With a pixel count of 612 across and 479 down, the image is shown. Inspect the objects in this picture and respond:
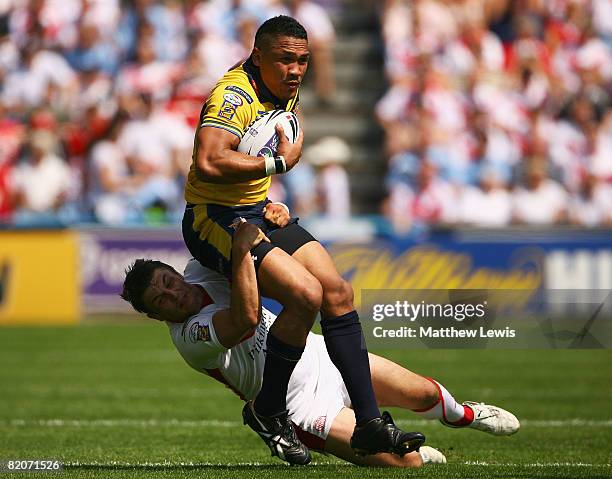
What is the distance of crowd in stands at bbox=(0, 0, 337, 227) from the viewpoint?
17.6 metres

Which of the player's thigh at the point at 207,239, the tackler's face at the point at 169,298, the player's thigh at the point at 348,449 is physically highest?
the player's thigh at the point at 207,239

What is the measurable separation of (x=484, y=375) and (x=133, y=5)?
10112 mm

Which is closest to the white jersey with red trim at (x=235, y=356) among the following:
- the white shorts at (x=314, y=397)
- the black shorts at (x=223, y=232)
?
the white shorts at (x=314, y=397)

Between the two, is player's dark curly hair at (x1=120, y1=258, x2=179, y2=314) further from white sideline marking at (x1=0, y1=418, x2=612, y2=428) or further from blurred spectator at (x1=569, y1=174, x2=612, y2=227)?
blurred spectator at (x1=569, y1=174, x2=612, y2=227)

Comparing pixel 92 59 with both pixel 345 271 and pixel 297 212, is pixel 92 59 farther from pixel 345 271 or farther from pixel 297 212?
pixel 345 271

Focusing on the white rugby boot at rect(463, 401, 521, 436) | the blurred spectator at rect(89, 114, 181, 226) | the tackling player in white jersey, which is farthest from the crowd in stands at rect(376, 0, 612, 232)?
the tackling player in white jersey

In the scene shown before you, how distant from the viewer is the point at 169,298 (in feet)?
23.3

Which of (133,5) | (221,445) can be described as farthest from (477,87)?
(221,445)

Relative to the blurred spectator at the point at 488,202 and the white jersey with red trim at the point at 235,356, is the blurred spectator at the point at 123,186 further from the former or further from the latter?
the white jersey with red trim at the point at 235,356

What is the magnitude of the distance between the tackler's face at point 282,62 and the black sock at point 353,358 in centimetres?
128

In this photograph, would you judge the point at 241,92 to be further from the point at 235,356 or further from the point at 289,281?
the point at 235,356

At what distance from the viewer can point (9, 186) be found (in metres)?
17.8

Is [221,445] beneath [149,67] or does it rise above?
beneath

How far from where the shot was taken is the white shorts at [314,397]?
7078 mm
